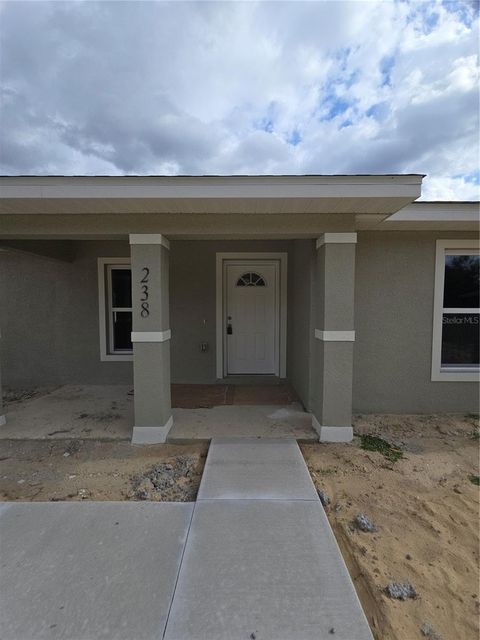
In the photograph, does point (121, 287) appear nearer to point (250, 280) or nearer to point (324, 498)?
point (250, 280)

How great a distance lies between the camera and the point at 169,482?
9.80ft

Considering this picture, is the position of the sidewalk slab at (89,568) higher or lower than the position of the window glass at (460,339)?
lower

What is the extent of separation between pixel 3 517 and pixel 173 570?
1476 mm

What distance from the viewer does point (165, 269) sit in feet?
12.8

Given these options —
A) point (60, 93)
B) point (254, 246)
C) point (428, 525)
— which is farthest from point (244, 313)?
point (60, 93)

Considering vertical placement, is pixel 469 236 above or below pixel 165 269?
above

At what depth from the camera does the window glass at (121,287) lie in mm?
6117

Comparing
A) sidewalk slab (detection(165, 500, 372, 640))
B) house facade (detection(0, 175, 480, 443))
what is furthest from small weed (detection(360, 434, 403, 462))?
sidewalk slab (detection(165, 500, 372, 640))

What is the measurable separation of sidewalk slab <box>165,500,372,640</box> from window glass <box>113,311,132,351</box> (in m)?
4.24

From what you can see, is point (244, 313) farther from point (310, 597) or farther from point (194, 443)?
point (310, 597)

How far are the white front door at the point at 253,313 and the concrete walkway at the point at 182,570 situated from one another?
355 cm

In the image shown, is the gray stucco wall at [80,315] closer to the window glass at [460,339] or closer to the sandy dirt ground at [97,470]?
the sandy dirt ground at [97,470]

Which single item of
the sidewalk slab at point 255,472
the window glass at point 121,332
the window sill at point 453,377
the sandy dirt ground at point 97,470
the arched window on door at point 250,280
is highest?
the arched window on door at point 250,280

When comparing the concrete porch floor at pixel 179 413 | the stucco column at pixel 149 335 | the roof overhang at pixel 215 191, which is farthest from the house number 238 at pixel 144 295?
the concrete porch floor at pixel 179 413
